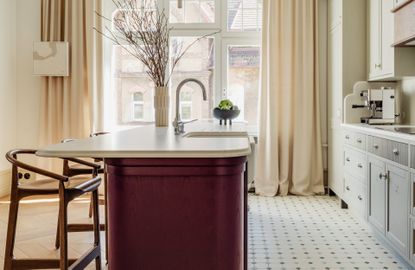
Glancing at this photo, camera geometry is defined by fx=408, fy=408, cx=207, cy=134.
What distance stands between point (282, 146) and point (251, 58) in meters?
1.16

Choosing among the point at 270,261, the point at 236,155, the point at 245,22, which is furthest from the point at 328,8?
the point at 236,155

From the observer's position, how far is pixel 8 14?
4.94 m

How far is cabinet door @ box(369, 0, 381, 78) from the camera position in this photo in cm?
368

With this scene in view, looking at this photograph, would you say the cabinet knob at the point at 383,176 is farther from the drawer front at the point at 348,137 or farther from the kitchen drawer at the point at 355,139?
the drawer front at the point at 348,137

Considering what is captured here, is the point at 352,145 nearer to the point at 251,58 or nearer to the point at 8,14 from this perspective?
the point at 251,58

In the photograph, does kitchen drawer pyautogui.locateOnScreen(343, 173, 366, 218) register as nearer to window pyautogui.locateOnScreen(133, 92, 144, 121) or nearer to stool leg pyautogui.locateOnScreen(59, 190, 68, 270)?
stool leg pyautogui.locateOnScreen(59, 190, 68, 270)

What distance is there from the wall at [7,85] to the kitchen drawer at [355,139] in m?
3.87

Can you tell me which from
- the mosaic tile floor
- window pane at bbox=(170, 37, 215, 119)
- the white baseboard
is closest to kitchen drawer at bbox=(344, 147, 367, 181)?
the mosaic tile floor

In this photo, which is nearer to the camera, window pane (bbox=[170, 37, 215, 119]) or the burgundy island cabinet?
the burgundy island cabinet

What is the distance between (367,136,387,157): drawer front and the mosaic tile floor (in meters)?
0.70

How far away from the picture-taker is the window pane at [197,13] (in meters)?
5.06

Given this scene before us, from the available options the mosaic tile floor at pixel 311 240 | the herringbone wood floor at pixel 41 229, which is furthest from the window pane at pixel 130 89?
the mosaic tile floor at pixel 311 240

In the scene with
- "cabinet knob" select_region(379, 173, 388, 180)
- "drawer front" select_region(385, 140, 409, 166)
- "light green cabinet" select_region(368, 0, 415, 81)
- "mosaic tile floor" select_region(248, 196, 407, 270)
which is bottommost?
"mosaic tile floor" select_region(248, 196, 407, 270)

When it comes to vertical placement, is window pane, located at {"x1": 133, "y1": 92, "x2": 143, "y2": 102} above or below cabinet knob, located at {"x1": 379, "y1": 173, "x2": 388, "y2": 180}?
above
